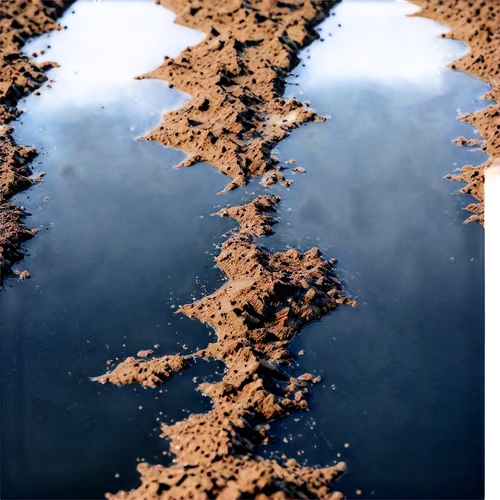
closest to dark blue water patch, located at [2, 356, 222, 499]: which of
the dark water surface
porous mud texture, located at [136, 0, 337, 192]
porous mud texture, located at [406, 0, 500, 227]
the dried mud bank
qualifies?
the dark water surface

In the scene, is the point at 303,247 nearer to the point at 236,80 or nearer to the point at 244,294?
the point at 244,294

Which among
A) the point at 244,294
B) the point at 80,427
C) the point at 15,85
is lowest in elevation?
the point at 80,427

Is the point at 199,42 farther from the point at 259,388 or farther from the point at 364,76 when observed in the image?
the point at 259,388

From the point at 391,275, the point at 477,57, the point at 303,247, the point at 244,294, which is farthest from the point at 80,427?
the point at 477,57

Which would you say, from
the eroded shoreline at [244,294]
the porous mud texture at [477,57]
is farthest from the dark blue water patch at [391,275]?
the eroded shoreline at [244,294]

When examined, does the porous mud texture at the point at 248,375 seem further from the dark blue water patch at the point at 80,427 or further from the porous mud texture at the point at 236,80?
the porous mud texture at the point at 236,80

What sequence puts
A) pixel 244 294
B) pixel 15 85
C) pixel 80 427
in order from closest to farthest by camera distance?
pixel 80 427 → pixel 244 294 → pixel 15 85

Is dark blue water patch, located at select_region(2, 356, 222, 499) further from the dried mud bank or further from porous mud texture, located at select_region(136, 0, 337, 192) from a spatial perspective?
porous mud texture, located at select_region(136, 0, 337, 192)
